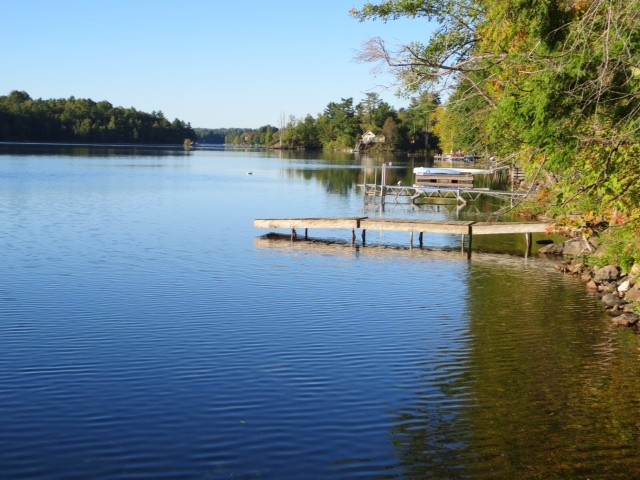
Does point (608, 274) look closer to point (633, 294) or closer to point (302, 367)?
point (633, 294)

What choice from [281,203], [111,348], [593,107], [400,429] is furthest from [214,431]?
[281,203]

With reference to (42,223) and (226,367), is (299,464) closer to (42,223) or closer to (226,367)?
(226,367)

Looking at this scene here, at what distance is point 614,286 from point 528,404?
9.91m

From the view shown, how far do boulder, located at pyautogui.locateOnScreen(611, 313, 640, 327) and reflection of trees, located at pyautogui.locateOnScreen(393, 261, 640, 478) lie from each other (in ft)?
1.33

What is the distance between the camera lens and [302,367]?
543 inches

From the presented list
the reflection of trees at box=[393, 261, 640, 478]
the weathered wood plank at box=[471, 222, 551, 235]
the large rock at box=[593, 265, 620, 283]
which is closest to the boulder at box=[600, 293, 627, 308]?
the reflection of trees at box=[393, 261, 640, 478]

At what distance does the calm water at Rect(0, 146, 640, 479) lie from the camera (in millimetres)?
10125

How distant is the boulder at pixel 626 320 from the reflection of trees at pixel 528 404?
0.41 m

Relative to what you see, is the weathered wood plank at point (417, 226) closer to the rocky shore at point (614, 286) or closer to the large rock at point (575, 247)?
the large rock at point (575, 247)

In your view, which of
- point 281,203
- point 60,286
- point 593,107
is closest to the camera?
point 593,107

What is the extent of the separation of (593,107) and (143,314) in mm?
10382

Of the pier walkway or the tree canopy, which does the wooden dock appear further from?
the pier walkway

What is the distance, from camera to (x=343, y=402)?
12.1 m

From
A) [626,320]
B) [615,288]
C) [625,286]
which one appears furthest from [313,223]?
[626,320]
